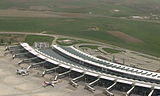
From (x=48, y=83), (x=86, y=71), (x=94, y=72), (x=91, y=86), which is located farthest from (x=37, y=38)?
(x=91, y=86)

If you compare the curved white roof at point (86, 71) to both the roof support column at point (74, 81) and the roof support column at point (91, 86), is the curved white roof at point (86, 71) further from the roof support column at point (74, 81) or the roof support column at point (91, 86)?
the roof support column at point (91, 86)

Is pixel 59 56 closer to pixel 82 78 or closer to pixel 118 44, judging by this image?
pixel 82 78

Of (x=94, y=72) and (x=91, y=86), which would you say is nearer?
(x=91, y=86)

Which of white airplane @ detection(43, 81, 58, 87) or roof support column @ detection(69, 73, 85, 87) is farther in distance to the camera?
white airplane @ detection(43, 81, 58, 87)

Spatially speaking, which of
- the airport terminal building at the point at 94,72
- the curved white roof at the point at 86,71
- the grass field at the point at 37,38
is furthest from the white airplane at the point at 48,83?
the grass field at the point at 37,38

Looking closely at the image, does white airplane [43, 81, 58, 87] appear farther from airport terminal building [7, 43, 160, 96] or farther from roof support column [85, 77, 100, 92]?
roof support column [85, 77, 100, 92]

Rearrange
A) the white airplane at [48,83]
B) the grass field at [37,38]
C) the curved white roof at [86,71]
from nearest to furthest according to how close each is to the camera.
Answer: the curved white roof at [86,71] → the white airplane at [48,83] → the grass field at [37,38]

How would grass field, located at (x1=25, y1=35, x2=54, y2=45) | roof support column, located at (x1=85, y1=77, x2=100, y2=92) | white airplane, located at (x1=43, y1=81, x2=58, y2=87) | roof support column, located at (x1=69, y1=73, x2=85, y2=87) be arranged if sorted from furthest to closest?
grass field, located at (x1=25, y1=35, x2=54, y2=45), white airplane, located at (x1=43, y1=81, x2=58, y2=87), roof support column, located at (x1=69, y1=73, x2=85, y2=87), roof support column, located at (x1=85, y1=77, x2=100, y2=92)

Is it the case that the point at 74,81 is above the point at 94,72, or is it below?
below

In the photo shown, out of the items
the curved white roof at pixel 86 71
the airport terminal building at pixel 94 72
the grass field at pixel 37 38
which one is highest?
the curved white roof at pixel 86 71

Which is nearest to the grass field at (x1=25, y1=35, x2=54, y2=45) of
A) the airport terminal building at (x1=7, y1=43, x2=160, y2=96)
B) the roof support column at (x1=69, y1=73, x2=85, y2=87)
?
the airport terminal building at (x1=7, y1=43, x2=160, y2=96)

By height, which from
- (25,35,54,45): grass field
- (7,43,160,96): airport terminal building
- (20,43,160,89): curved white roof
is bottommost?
(25,35,54,45): grass field

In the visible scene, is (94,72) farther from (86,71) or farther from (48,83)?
(48,83)
